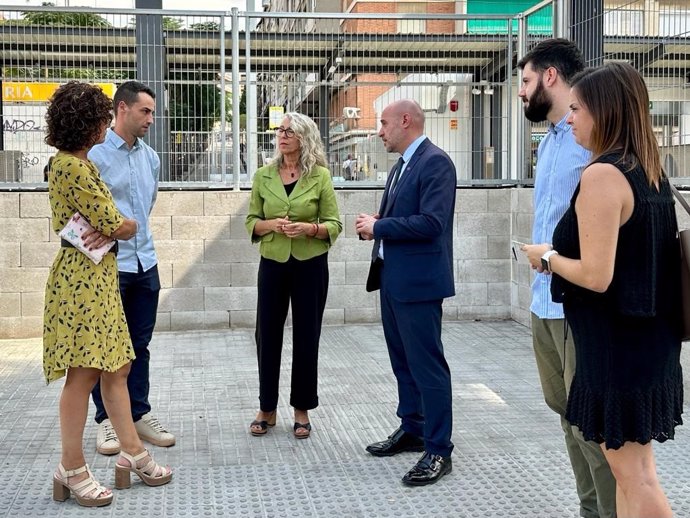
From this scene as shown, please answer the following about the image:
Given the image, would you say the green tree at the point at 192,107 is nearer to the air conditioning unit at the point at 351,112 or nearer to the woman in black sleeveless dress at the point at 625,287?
the air conditioning unit at the point at 351,112

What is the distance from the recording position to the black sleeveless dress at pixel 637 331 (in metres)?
2.76

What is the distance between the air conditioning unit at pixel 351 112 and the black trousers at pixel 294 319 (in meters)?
4.04

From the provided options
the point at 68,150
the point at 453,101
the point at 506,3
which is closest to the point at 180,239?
the point at 453,101

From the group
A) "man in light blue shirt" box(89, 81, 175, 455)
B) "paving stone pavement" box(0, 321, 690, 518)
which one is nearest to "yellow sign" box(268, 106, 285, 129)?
"paving stone pavement" box(0, 321, 690, 518)

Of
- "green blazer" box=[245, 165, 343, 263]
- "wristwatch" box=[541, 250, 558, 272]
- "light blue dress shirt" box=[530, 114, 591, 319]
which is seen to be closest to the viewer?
"wristwatch" box=[541, 250, 558, 272]

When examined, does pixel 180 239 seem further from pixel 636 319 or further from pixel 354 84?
pixel 636 319

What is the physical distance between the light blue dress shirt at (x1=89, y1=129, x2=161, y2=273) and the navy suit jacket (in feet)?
4.61

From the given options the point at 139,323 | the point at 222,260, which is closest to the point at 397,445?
the point at 139,323

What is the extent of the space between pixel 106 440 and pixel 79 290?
1258 mm

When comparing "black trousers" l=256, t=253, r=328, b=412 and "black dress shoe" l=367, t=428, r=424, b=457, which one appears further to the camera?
"black trousers" l=256, t=253, r=328, b=412

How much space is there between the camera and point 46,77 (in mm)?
8734

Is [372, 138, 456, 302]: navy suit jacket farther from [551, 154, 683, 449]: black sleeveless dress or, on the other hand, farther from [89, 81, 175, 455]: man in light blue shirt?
[551, 154, 683, 449]: black sleeveless dress

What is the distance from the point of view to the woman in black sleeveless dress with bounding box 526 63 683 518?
2746mm

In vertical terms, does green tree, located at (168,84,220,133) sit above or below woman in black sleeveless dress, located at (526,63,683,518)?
above
